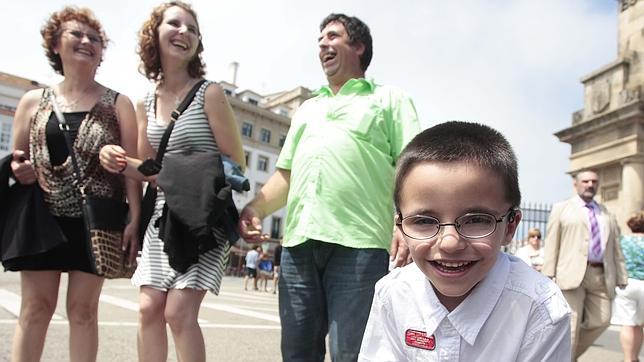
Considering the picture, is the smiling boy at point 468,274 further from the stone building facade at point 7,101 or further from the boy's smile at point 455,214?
the stone building facade at point 7,101

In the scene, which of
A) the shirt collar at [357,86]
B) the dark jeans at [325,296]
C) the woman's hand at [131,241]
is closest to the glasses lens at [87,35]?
the woman's hand at [131,241]

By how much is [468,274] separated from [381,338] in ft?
1.19

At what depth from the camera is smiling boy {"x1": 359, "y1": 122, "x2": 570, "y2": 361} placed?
1675 mm

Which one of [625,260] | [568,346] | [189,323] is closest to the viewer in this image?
[568,346]

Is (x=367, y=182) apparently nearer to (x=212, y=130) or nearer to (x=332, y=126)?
(x=332, y=126)

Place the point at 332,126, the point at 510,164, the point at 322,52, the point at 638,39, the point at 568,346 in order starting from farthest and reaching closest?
1. the point at 638,39
2. the point at 322,52
3. the point at 332,126
4. the point at 510,164
5. the point at 568,346

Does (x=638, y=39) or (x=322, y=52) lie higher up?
(x=638, y=39)

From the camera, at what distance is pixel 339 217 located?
2848 millimetres

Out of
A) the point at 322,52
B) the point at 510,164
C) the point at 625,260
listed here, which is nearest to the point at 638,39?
the point at 625,260

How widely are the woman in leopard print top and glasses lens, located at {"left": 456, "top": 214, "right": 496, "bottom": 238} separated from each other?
82.6 inches

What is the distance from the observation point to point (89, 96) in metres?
3.53

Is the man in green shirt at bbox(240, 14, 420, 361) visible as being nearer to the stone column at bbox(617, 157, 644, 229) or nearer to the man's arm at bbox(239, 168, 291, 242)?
the man's arm at bbox(239, 168, 291, 242)

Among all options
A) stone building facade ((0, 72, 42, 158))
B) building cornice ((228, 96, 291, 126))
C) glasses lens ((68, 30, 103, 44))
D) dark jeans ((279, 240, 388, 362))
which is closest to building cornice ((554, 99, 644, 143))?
dark jeans ((279, 240, 388, 362))

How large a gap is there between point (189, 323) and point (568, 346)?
5.69ft
